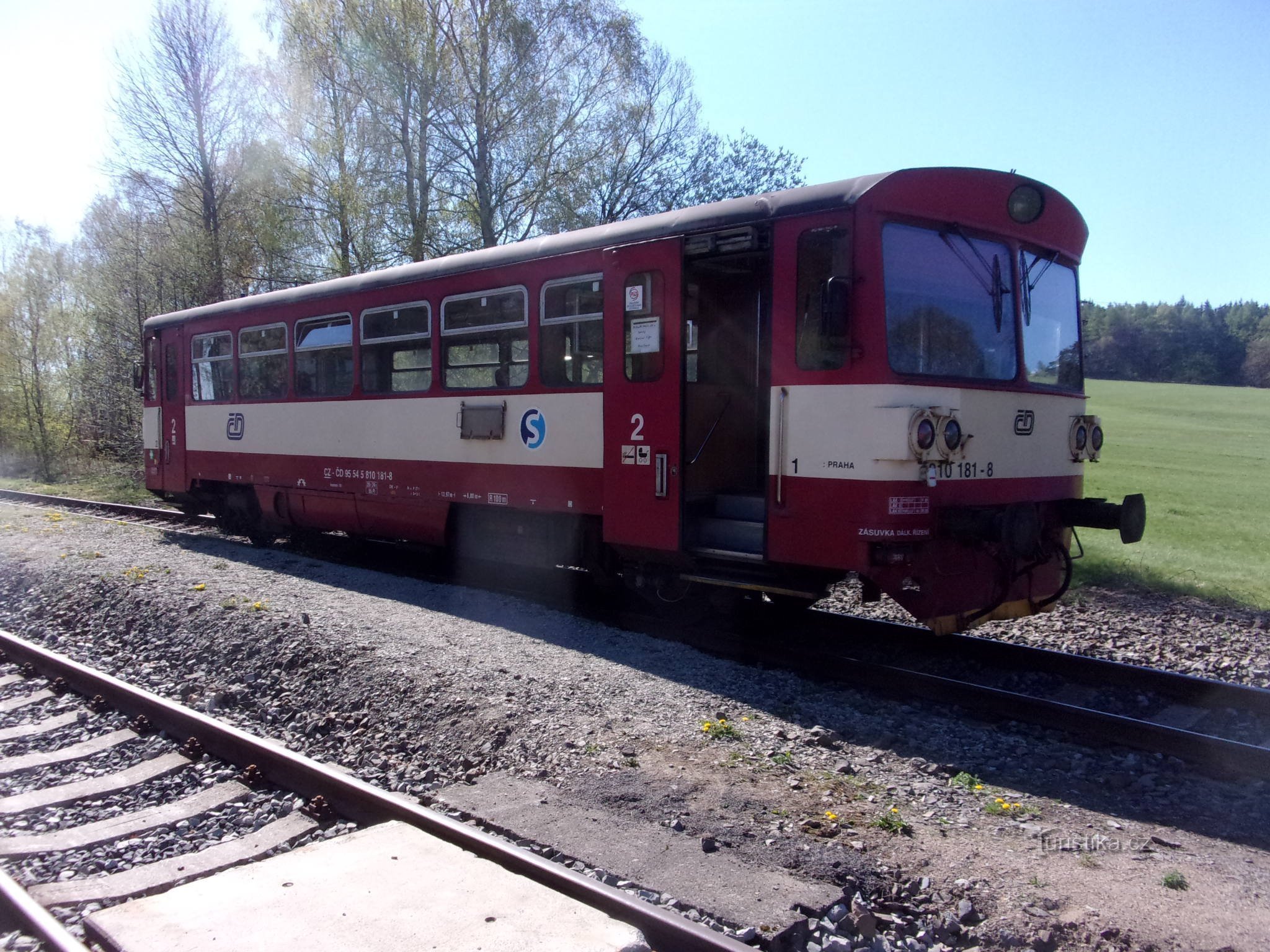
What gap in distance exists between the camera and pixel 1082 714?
17.7 ft

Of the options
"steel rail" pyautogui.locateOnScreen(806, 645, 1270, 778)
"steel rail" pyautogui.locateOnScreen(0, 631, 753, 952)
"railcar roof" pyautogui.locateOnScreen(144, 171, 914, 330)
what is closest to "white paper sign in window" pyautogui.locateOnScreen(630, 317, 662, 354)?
"railcar roof" pyautogui.locateOnScreen(144, 171, 914, 330)

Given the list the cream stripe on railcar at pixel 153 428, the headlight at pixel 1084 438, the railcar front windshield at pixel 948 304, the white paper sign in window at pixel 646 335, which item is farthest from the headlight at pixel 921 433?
the cream stripe on railcar at pixel 153 428

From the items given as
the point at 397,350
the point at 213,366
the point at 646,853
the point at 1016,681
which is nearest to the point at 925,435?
the point at 1016,681

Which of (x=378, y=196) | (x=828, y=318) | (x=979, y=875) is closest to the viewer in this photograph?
(x=979, y=875)

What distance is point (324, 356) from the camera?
10797 millimetres

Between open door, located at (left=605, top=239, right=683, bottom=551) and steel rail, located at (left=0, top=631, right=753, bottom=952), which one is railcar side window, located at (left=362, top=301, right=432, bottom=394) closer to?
open door, located at (left=605, top=239, right=683, bottom=551)

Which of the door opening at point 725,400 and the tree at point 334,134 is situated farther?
the tree at point 334,134

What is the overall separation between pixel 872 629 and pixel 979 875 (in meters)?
3.94

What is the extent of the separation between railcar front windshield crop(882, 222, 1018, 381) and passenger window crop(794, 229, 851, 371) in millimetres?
294

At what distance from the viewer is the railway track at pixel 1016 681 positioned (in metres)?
5.20

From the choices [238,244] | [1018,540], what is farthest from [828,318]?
[238,244]

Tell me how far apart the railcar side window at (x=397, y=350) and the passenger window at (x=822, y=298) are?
14.0ft

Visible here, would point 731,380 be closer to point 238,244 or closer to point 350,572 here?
point 350,572

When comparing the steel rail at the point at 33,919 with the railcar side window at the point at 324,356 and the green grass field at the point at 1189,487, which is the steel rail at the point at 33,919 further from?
the green grass field at the point at 1189,487
